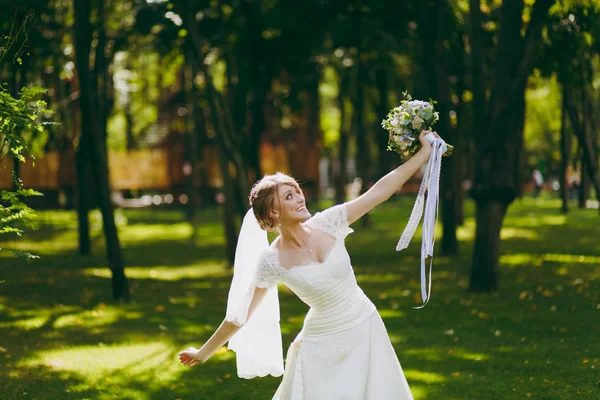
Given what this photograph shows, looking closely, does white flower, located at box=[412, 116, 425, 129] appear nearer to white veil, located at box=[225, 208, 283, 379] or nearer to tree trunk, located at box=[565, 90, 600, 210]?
white veil, located at box=[225, 208, 283, 379]

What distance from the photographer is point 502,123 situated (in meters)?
13.5

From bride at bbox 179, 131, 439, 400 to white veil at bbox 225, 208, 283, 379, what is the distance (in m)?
0.29

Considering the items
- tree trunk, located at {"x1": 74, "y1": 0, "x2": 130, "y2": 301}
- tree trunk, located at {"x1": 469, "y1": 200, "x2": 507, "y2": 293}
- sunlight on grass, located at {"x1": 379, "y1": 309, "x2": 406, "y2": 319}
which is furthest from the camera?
tree trunk, located at {"x1": 74, "y1": 0, "x2": 130, "y2": 301}

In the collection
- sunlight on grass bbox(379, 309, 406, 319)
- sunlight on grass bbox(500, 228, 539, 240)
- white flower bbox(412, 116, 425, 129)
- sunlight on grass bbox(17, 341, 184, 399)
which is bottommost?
sunlight on grass bbox(500, 228, 539, 240)

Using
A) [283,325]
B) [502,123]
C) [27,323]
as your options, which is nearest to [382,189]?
[283,325]

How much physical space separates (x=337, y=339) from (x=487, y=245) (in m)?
8.87

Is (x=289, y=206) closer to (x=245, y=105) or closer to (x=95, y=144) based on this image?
(x=95, y=144)

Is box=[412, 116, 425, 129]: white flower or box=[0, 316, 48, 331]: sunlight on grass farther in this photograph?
box=[0, 316, 48, 331]: sunlight on grass

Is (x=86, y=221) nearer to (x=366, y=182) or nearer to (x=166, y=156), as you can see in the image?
(x=366, y=182)

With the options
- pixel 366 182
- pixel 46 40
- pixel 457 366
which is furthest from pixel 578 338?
pixel 366 182

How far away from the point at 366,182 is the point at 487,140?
15.3 meters

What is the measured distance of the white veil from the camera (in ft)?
19.5

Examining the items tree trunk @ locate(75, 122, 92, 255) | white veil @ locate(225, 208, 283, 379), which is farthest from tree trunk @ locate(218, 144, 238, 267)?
white veil @ locate(225, 208, 283, 379)

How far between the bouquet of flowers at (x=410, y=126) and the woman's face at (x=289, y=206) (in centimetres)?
80
